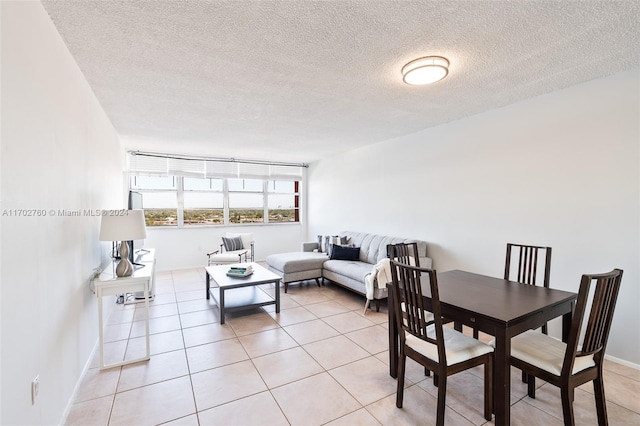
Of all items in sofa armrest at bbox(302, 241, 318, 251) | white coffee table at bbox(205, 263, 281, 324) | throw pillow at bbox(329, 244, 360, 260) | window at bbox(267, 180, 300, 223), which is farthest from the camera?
window at bbox(267, 180, 300, 223)

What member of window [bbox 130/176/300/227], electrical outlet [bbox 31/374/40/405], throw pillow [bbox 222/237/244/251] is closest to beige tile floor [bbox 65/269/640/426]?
electrical outlet [bbox 31/374/40/405]

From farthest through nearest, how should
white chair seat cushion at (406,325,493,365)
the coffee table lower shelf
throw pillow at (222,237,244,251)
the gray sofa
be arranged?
throw pillow at (222,237,244,251)
the gray sofa
the coffee table lower shelf
white chair seat cushion at (406,325,493,365)

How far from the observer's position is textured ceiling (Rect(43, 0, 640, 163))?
1732mm

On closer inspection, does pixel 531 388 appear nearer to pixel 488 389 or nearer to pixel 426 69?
pixel 488 389

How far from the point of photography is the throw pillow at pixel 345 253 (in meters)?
4.96

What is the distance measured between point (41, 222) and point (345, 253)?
153 inches

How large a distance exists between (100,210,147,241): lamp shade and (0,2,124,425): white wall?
0.16 m

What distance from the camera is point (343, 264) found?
15.2 feet

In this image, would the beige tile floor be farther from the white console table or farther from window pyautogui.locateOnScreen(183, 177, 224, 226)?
window pyautogui.locateOnScreen(183, 177, 224, 226)

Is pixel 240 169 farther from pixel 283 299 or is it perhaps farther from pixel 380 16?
pixel 380 16

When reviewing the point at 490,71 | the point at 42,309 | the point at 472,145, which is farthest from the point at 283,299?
the point at 490,71

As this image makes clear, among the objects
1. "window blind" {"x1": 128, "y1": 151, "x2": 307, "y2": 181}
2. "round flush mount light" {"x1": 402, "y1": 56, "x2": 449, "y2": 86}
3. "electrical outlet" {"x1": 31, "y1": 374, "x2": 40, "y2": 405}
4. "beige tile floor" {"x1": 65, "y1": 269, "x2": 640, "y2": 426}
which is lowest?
"beige tile floor" {"x1": 65, "y1": 269, "x2": 640, "y2": 426}

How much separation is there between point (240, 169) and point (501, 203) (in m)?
5.25

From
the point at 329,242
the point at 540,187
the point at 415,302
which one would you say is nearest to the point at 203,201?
the point at 329,242
